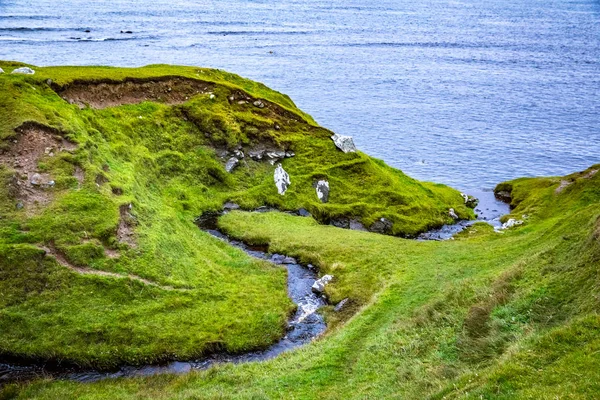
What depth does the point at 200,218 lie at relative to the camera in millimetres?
54812

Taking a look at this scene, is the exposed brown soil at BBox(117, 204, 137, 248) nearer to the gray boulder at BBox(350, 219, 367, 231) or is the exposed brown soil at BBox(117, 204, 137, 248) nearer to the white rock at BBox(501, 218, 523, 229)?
the gray boulder at BBox(350, 219, 367, 231)

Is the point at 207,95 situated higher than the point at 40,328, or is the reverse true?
the point at 207,95

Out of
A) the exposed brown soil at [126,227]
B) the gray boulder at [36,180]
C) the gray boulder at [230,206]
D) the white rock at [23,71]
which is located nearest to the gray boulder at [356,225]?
the gray boulder at [230,206]

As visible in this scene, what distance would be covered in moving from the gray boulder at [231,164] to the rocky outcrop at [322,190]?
31.8 feet

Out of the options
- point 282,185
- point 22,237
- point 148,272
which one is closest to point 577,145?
point 282,185

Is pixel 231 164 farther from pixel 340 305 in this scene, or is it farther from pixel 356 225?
pixel 340 305

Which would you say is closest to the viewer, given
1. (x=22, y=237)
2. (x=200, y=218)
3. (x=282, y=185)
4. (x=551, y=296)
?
(x=551, y=296)

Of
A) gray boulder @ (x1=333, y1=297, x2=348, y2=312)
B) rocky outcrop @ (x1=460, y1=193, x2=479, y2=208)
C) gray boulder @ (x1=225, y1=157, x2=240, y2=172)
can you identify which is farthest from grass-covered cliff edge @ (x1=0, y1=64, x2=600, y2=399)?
rocky outcrop @ (x1=460, y1=193, x2=479, y2=208)

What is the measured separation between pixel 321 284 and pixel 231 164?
24673 mm

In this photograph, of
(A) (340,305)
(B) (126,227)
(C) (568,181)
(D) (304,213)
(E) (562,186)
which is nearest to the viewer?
(A) (340,305)

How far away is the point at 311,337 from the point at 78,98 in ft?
119

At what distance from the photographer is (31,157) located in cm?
4175

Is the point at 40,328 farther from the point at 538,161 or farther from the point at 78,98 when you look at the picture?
the point at 538,161

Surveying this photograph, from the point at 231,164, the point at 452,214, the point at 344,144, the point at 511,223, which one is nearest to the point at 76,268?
the point at 231,164
